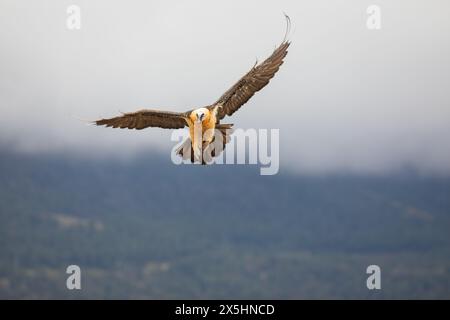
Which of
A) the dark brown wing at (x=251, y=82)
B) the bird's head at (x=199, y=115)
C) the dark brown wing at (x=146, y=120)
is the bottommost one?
the bird's head at (x=199, y=115)

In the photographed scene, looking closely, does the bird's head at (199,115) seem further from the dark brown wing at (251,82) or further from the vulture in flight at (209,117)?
the dark brown wing at (251,82)

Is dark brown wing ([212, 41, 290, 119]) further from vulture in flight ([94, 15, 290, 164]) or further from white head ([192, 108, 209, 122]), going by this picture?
white head ([192, 108, 209, 122])

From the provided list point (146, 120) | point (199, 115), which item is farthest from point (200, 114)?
point (146, 120)

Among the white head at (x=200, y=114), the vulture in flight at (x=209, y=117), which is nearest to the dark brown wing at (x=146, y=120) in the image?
the vulture in flight at (x=209, y=117)

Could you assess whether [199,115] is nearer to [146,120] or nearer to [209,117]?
[209,117]
